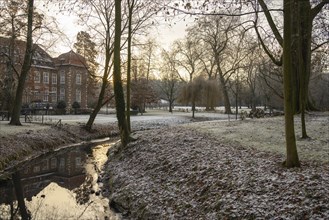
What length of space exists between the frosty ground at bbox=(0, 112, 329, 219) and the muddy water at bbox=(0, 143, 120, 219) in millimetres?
558

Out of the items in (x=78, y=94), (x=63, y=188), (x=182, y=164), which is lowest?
(x=63, y=188)

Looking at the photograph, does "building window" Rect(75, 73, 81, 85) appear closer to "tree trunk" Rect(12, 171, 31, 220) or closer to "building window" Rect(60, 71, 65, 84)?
"building window" Rect(60, 71, 65, 84)

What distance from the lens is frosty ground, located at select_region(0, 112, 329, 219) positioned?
656 cm

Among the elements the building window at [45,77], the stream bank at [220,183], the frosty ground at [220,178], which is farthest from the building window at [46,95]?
the stream bank at [220,183]

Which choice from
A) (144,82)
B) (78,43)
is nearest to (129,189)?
(78,43)

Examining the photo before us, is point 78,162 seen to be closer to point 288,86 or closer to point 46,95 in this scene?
point 288,86

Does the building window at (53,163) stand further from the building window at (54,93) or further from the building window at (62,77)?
the building window at (62,77)

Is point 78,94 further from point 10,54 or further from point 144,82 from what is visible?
point 10,54

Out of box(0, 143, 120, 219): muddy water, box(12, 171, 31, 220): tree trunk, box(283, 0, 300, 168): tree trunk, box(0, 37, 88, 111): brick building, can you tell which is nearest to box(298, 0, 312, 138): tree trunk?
box(283, 0, 300, 168): tree trunk

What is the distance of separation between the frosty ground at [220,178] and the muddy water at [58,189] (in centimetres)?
56

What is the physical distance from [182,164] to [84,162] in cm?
742

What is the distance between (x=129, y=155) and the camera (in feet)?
47.7

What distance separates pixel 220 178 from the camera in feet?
27.7

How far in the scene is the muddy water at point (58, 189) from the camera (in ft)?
29.6
